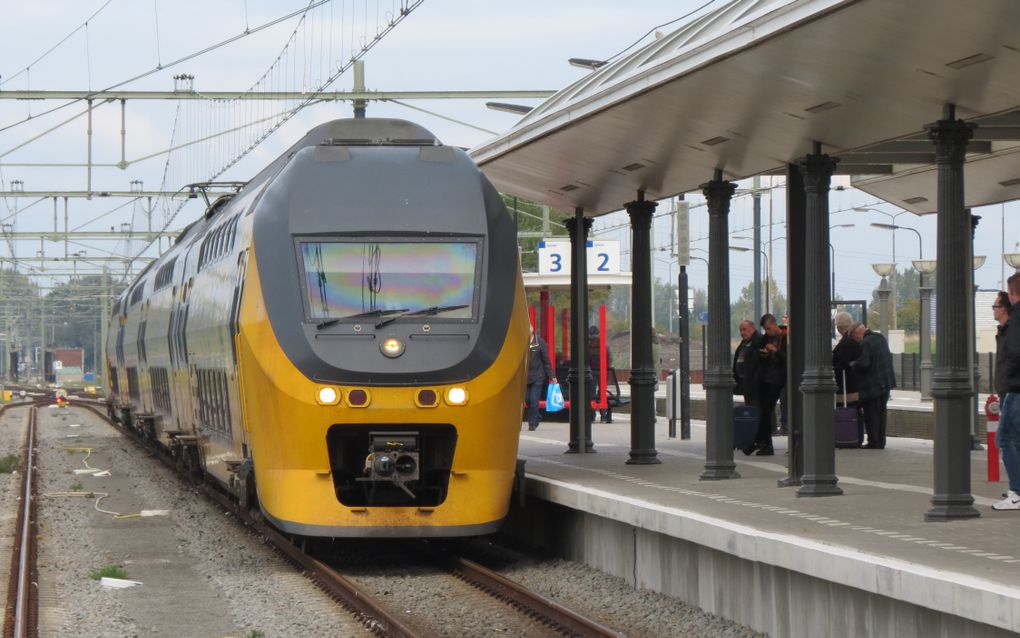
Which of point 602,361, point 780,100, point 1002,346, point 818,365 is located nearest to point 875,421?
point 818,365

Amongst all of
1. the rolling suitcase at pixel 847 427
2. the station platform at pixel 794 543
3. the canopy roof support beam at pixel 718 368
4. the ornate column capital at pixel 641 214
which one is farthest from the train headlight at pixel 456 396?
the rolling suitcase at pixel 847 427

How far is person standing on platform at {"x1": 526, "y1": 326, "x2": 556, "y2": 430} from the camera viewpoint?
25938 mm

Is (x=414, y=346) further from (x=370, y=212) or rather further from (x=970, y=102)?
(x=970, y=102)

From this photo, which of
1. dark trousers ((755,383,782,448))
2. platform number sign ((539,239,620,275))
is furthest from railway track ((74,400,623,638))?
platform number sign ((539,239,620,275))

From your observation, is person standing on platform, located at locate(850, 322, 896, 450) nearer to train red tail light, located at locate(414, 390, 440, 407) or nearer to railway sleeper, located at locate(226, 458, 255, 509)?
railway sleeper, located at locate(226, 458, 255, 509)

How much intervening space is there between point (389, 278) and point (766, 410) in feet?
23.3

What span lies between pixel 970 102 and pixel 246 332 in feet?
19.5

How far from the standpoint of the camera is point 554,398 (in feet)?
98.0

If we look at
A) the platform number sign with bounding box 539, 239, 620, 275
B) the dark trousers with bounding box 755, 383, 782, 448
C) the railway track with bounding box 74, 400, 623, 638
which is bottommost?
the railway track with bounding box 74, 400, 623, 638

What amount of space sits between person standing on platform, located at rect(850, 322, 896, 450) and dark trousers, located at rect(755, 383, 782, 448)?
1148mm

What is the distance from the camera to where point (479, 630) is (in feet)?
35.7

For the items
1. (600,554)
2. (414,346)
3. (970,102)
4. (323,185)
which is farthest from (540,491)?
(970,102)

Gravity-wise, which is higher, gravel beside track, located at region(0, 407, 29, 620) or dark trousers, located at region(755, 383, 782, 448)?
dark trousers, located at region(755, 383, 782, 448)

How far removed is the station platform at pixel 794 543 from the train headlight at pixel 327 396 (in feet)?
7.08
